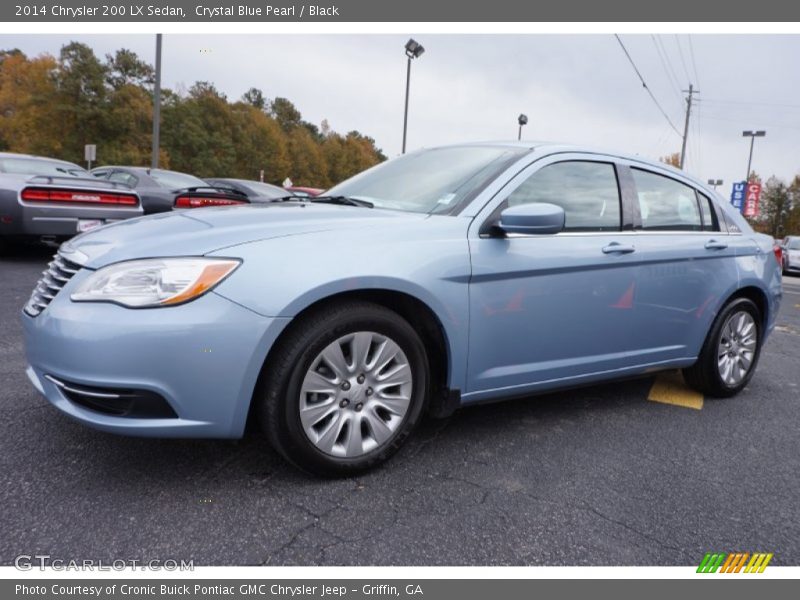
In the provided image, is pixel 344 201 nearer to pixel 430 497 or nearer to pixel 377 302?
pixel 377 302

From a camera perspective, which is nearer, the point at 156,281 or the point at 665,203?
the point at 156,281

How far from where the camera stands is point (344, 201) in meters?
3.15

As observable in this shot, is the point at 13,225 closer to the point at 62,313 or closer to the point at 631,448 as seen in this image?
the point at 62,313

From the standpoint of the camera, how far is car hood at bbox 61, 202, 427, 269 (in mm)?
2256

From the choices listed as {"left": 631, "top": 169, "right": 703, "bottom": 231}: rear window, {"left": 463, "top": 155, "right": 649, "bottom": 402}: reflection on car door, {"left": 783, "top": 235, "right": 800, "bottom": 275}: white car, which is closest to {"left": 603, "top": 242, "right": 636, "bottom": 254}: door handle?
{"left": 463, "top": 155, "right": 649, "bottom": 402}: reflection on car door

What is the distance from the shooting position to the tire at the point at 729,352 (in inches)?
151

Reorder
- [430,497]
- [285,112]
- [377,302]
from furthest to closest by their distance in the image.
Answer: [285,112] → [377,302] → [430,497]

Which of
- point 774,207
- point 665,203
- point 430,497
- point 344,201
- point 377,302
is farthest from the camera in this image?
point 774,207

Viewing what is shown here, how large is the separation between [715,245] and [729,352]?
71 cm

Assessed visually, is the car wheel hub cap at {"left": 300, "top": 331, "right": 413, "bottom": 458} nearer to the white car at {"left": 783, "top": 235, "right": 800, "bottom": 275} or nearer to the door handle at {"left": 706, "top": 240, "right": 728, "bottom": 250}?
the door handle at {"left": 706, "top": 240, "right": 728, "bottom": 250}

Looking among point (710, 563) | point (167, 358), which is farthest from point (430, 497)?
point (167, 358)

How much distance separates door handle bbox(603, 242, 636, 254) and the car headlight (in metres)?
1.86

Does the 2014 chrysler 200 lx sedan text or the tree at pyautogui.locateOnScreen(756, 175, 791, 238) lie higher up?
the tree at pyautogui.locateOnScreen(756, 175, 791, 238)

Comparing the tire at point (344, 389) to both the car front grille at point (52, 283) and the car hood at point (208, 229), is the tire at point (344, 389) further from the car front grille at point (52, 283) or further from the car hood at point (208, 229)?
the car front grille at point (52, 283)
